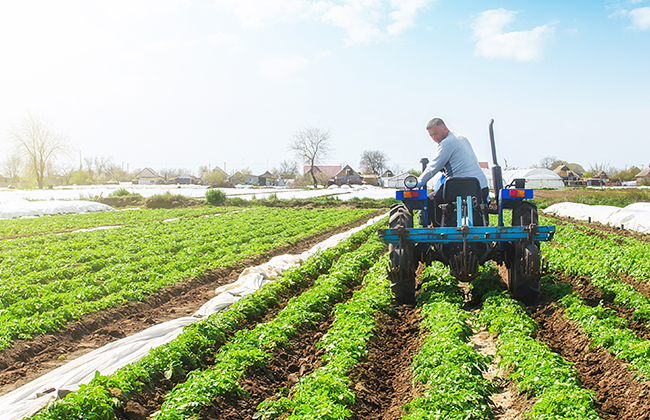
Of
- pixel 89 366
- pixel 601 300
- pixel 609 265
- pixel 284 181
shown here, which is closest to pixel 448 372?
pixel 601 300

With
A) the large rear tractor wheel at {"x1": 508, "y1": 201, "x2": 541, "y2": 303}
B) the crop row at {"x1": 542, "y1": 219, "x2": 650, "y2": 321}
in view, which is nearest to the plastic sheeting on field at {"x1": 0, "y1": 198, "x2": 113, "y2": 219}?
the crop row at {"x1": 542, "y1": 219, "x2": 650, "y2": 321}

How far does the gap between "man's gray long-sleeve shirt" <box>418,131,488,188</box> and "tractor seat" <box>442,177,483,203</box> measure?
22cm

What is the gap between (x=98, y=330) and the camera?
7051mm

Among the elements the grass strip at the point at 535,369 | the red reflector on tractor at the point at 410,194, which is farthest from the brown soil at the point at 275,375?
the red reflector on tractor at the point at 410,194

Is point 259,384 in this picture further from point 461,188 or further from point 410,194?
point 461,188

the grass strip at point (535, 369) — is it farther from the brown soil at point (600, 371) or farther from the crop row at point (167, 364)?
the crop row at point (167, 364)

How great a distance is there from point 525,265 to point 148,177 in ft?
405

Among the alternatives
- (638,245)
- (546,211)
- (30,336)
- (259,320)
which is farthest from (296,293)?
(546,211)

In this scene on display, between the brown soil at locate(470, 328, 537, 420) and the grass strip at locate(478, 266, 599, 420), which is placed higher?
the grass strip at locate(478, 266, 599, 420)

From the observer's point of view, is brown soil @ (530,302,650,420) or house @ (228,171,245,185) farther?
house @ (228,171,245,185)

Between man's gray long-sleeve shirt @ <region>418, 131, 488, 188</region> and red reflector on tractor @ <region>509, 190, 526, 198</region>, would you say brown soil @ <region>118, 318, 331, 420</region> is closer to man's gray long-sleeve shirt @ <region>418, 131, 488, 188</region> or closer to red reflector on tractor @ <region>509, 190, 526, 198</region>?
man's gray long-sleeve shirt @ <region>418, 131, 488, 188</region>

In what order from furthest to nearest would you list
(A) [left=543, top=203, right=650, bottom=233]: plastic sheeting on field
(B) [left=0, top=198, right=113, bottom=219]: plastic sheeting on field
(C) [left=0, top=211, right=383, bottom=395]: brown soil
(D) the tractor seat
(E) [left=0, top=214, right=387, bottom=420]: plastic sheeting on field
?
(B) [left=0, top=198, right=113, bottom=219]: plastic sheeting on field
(A) [left=543, top=203, right=650, bottom=233]: plastic sheeting on field
(D) the tractor seat
(C) [left=0, top=211, right=383, bottom=395]: brown soil
(E) [left=0, top=214, right=387, bottom=420]: plastic sheeting on field

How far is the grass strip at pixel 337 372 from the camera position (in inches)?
146

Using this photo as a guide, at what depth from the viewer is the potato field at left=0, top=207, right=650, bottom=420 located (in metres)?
3.88
